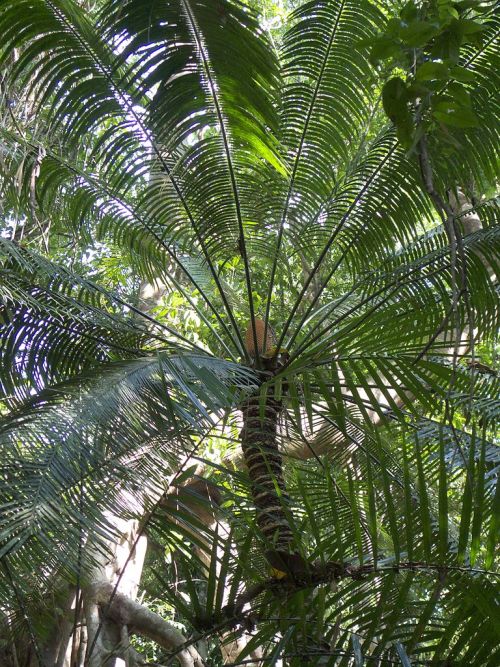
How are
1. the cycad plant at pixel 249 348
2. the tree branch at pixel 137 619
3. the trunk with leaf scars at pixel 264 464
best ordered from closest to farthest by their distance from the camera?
the cycad plant at pixel 249 348 < the trunk with leaf scars at pixel 264 464 < the tree branch at pixel 137 619

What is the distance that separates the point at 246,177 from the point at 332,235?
0.59 metres

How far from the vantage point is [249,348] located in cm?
429

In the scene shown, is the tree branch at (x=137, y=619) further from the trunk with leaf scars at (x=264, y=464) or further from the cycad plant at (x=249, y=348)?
the trunk with leaf scars at (x=264, y=464)

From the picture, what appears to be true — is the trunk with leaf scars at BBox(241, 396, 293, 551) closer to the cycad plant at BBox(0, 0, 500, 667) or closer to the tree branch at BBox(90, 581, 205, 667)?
the cycad plant at BBox(0, 0, 500, 667)

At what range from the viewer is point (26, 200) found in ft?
15.0

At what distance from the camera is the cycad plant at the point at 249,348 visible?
6.59 feet

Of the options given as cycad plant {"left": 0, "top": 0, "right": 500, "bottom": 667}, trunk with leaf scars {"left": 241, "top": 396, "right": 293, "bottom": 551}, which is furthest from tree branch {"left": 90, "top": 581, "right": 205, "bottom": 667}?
trunk with leaf scars {"left": 241, "top": 396, "right": 293, "bottom": 551}

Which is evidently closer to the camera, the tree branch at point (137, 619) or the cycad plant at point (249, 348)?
the cycad plant at point (249, 348)

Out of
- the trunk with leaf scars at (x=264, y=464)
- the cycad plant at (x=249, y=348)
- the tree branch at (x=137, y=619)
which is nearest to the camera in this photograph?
the cycad plant at (x=249, y=348)

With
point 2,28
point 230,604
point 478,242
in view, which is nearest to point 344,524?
point 478,242

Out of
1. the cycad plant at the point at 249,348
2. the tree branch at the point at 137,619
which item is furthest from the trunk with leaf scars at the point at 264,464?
the tree branch at the point at 137,619

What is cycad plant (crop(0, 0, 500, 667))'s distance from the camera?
2010 mm

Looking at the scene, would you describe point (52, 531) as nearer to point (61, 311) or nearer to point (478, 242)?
point (61, 311)

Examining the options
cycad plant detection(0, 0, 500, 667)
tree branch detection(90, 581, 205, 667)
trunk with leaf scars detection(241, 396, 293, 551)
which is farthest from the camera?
tree branch detection(90, 581, 205, 667)
